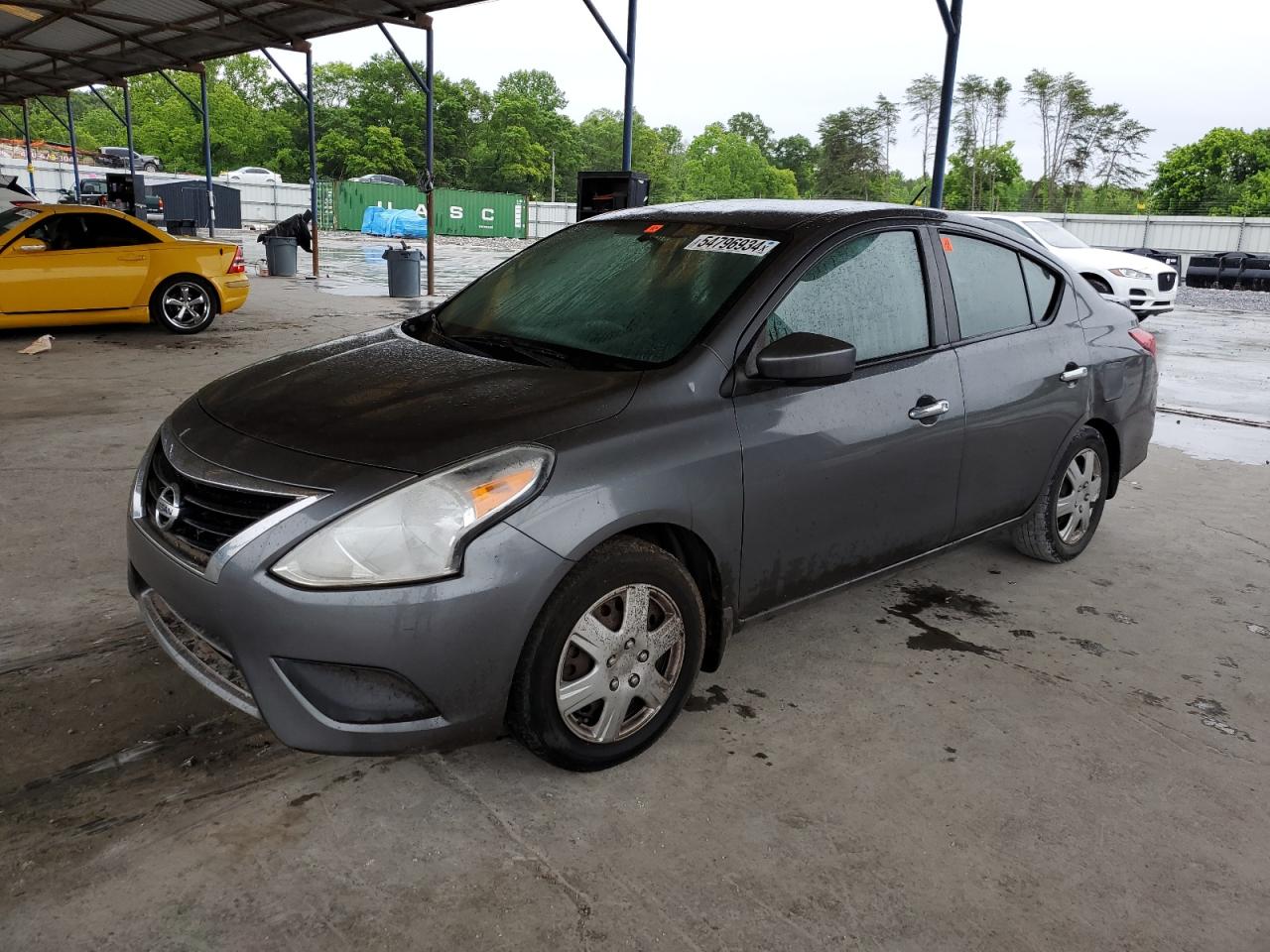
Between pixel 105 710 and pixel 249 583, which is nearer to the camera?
pixel 249 583

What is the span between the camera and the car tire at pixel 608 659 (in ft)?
8.29

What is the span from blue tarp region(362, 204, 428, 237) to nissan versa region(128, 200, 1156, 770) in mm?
40159

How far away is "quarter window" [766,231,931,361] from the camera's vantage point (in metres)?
3.17

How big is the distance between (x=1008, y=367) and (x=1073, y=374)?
483 millimetres

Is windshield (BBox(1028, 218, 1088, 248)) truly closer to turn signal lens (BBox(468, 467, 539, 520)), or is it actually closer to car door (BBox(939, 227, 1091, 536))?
car door (BBox(939, 227, 1091, 536))

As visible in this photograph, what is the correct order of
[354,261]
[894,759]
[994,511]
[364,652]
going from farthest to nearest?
[354,261]
[994,511]
[894,759]
[364,652]

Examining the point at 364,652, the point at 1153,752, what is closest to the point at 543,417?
the point at 364,652

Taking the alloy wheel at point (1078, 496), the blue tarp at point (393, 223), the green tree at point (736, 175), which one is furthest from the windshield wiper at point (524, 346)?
the green tree at point (736, 175)

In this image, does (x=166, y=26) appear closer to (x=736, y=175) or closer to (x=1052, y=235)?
(x=1052, y=235)

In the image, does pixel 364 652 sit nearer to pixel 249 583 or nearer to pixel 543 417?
pixel 249 583

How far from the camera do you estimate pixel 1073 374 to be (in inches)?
162

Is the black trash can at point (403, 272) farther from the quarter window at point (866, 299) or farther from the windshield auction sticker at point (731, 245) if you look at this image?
the quarter window at point (866, 299)

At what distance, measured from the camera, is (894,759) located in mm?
2924

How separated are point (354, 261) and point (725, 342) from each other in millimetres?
24268
